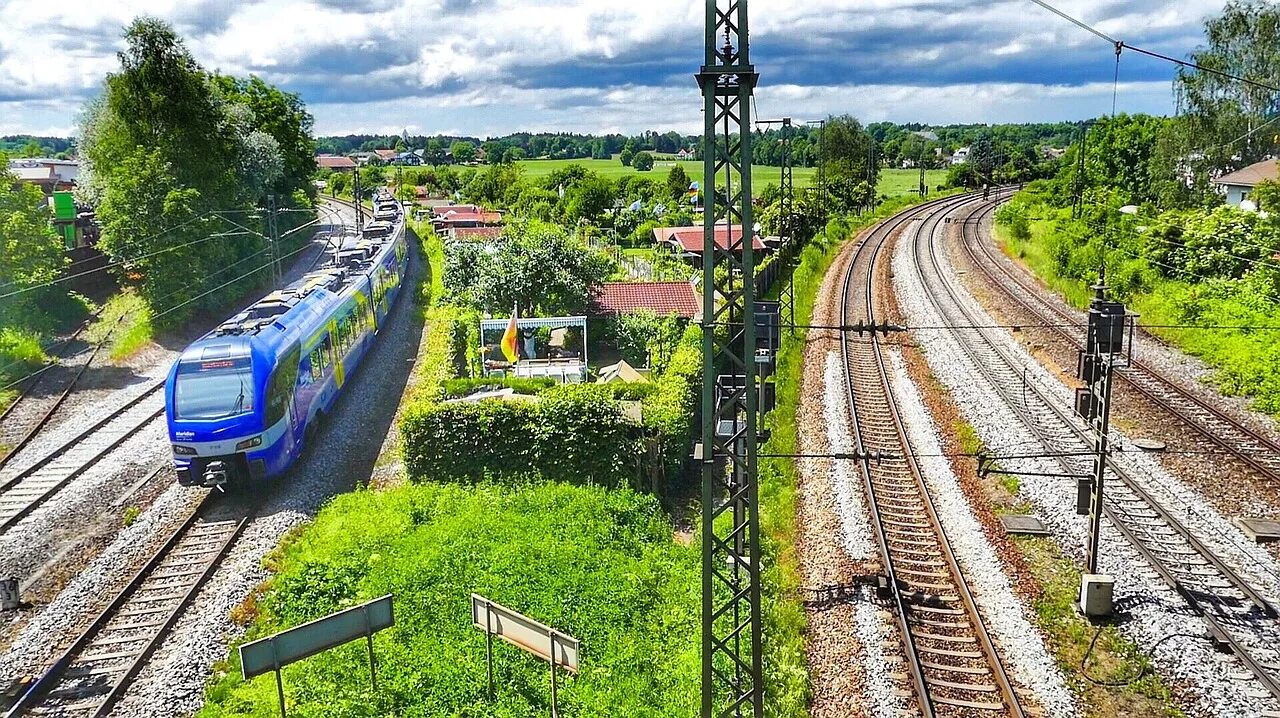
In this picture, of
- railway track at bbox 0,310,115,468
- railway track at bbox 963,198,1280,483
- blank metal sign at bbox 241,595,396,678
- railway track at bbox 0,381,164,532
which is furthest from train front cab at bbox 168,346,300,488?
railway track at bbox 963,198,1280,483

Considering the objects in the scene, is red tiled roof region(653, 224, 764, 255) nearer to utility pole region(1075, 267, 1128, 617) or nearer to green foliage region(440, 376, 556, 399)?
green foliage region(440, 376, 556, 399)

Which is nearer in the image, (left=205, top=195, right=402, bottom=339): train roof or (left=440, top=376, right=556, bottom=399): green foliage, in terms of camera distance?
(left=205, top=195, right=402, bottom=339): train roof

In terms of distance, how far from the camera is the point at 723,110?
9008 mm

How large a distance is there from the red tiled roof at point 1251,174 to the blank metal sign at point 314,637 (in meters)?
45.3

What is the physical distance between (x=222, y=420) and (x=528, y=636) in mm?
9570

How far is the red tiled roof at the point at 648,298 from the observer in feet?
104

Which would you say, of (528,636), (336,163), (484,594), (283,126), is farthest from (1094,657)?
(336,163)

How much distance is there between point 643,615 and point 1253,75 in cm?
4386

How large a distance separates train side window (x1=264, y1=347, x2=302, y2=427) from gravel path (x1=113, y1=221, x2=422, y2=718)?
1.65 m

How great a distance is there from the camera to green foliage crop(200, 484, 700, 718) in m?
11.3

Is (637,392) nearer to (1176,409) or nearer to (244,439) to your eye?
(244,439)

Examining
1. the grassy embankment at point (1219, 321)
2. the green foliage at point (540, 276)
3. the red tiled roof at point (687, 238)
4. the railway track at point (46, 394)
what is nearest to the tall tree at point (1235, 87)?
the grassy embankment at point (1219, 321)

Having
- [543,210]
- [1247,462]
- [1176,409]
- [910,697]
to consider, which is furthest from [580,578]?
[543,210]

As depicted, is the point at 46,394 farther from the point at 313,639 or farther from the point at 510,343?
the point at 313,639
